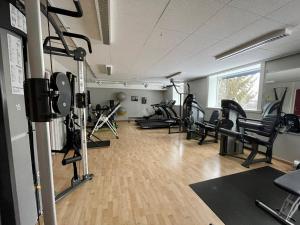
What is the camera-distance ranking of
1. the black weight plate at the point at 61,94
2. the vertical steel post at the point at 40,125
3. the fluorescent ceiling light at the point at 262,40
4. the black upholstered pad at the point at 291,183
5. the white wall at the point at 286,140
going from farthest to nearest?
1. the white wall at the point at 286,140
2. the fluorescent ceiling light at the point at 262,40
3. the black upholstered pad at the point at 291,183
4. the black weight plate at the point at 61,94
5. the vertical steel post at the point at 40,125

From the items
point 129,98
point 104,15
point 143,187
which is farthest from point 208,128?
point 129,98

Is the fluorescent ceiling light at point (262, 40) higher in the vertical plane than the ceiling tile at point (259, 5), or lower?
lower

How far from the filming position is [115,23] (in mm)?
2137

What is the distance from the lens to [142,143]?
15.1ft

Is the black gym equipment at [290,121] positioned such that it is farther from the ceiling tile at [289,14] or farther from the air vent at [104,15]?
the air vent at [104,15]

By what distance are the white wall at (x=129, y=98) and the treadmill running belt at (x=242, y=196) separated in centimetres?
805

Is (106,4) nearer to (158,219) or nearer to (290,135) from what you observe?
(158,219)

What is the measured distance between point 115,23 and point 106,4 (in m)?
0.50

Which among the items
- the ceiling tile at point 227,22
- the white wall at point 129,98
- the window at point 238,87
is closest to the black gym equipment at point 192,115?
the window at point 238,87

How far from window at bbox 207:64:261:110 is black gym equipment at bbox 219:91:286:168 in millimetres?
1103

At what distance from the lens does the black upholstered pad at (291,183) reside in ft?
4.14

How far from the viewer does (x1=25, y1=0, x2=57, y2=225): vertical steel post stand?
0.71 meters

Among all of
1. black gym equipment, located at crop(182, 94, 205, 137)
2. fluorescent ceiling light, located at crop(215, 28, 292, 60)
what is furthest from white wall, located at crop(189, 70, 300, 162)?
black gym equipment, located at crop(182, 94, 205, 137)

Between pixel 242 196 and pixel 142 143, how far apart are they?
9.78ft
